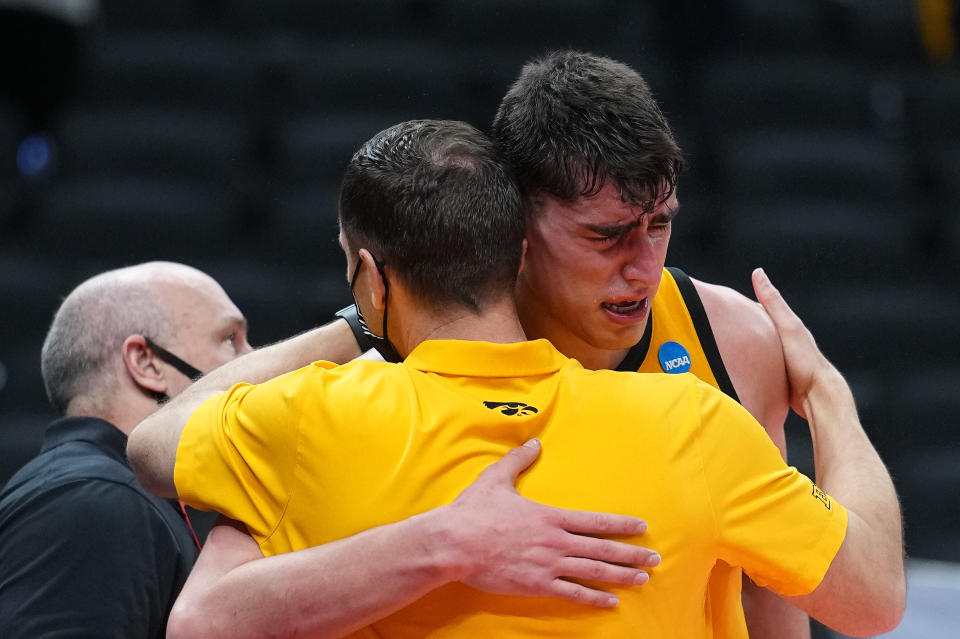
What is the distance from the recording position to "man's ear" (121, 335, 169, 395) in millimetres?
3025

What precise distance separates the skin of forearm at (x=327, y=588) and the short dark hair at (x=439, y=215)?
0.39 m

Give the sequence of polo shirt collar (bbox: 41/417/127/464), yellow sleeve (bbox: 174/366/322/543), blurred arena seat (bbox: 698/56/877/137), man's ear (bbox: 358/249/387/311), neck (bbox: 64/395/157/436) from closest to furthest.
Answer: yellow sleeve (bbox: 174/366/322/543) → man's ear (bbox: 358/249/387/311) → polo shirt collar (bbox: 41/417/127/464) → neck (bbox: 64/395/157/436) → blurred arena seat (bbox: 698/56/877/137)

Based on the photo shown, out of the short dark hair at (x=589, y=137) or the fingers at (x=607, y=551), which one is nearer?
the fingers at (x=607, y=551)

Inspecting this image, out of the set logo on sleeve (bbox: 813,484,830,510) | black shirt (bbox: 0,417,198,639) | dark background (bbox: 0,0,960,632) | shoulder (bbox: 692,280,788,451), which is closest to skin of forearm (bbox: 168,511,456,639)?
logo on sleeve (bbox: 813,484,830,510)

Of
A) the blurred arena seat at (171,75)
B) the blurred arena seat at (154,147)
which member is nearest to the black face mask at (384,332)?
the blurred arena seat at (154,147)

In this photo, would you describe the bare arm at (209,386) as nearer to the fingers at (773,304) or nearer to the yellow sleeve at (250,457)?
the yellow sleeve at (250,457)

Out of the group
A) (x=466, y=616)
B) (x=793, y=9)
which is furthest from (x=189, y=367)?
(x=793, y=9)

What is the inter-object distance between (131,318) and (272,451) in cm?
152

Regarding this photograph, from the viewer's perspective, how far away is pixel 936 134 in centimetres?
637

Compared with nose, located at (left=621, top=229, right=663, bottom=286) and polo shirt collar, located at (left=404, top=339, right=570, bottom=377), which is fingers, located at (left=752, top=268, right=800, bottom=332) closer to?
nose, located at (left=621, top=229, right=663, bottom=286)

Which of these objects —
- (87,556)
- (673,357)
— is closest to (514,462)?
(673,357)

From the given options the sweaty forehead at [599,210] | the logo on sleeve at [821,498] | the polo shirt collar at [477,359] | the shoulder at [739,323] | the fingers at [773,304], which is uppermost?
the sweaty forehead at [599,210]

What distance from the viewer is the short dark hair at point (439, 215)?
1788mm

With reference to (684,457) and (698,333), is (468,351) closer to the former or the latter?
(684,457)
